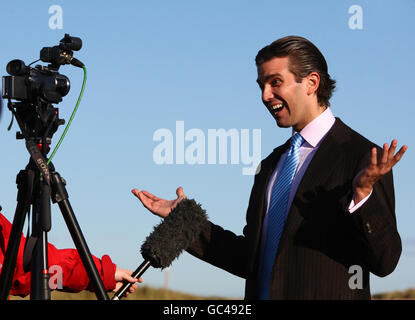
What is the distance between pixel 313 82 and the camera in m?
5.38

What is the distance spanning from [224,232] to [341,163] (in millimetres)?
1184

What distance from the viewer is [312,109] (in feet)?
17.2

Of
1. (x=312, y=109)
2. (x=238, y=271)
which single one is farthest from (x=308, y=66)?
(x=238, y=271)

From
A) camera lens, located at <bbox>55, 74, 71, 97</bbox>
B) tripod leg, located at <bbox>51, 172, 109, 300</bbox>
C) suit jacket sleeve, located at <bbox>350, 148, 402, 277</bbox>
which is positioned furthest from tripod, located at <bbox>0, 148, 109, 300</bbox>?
suit jacket sleeve, located at <bbox>350, 148, 402, 277</bbox>

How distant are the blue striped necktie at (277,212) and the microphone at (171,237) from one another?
562 mm

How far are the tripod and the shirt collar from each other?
1897 mm

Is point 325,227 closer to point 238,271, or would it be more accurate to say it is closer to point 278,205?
point 278,205

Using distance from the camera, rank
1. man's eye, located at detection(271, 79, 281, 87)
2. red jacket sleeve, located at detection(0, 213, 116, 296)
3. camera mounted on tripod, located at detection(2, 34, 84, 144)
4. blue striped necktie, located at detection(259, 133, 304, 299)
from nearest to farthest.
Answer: camera mounted on tripod, located at detection(2, 34, 84, 144), blue striped necktie, located at detection(259, 133, 304, 299), red jacket sleeve, located at detection(0, 213, 116, 296), man's eye, located at detection(271, 79, 281, 87)

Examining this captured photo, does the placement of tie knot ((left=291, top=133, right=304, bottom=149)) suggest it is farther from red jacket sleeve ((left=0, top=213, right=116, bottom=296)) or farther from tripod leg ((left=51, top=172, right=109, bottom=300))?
tripod leg ((left=51, top=172, right=109, bottom=300))

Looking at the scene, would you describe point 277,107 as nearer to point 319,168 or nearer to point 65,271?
point 319,168

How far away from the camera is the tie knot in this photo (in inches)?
203

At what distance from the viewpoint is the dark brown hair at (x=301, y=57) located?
5363 millimetres

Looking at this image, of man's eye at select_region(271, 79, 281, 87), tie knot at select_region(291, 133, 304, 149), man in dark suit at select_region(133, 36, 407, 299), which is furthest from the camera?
man's eye at select_region(271, 79, 281, 87)

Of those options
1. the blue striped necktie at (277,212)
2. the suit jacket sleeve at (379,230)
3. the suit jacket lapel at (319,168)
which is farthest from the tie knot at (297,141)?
the suit jacket sleeve at (379,230)
